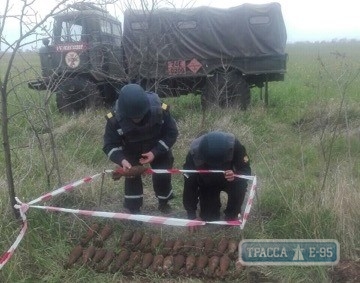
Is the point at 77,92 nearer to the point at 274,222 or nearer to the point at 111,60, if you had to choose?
the point at 111,60

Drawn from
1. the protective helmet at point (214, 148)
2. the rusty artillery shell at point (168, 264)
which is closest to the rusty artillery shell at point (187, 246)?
the rusty artillery shell at point (168, 264)

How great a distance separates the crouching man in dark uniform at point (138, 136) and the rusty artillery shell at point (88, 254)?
2.32 ft

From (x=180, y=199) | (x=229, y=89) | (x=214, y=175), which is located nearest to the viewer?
(x=214, y=175)

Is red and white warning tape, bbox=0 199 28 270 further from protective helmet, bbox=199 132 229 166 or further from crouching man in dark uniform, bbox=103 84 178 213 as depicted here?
protective helmet, bbox=199 132 229 166

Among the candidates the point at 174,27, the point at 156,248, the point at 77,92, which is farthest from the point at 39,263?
the point at 174,27

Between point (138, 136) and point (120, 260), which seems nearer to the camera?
point (120, 260)

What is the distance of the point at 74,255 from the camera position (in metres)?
3.21

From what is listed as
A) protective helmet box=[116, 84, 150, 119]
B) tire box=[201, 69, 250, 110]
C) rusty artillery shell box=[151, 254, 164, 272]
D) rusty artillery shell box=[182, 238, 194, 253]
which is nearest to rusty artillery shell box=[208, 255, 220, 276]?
rusty artillery shell box=[182, 238, 194, 253]

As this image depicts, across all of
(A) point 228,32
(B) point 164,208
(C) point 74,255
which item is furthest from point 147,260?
(A) point 228,32

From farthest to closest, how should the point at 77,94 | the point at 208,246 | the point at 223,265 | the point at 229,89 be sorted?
the point at 229,89 < the point at 77,94 < the point at 208,246 < the point at 223,265

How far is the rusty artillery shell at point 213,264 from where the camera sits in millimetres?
3020

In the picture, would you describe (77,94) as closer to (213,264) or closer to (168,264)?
(168,264)

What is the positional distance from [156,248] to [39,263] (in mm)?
823

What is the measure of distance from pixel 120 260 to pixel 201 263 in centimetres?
56
